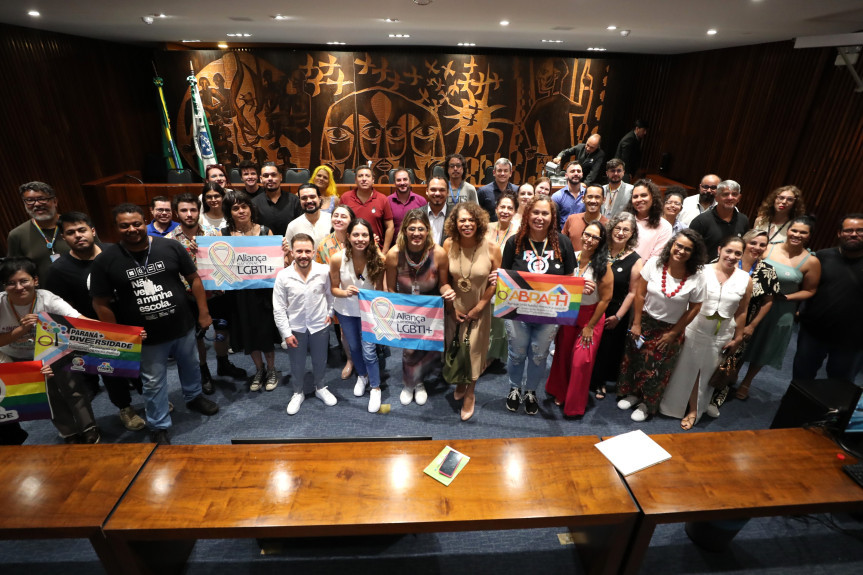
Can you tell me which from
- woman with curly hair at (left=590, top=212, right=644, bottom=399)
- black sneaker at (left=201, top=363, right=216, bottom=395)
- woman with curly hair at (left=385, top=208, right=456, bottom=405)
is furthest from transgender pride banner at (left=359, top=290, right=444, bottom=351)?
black sneaker at (left=201, top=363, right=216, bottom=395)

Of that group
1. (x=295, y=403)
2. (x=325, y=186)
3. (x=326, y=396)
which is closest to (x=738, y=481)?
(x=326, y=396)

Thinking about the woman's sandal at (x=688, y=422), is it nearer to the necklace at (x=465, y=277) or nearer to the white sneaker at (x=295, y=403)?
the necklace at (x=465, y=277)

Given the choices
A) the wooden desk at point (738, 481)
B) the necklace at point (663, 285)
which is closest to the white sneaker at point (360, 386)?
the wooden desk at point (738, 481)

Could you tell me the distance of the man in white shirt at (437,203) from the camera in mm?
4035

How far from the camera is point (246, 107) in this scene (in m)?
8.68

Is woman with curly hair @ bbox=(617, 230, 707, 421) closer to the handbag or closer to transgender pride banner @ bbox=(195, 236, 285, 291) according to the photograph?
the handbag

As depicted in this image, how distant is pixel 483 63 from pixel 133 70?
7.08 m

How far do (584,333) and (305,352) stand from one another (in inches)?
89.2

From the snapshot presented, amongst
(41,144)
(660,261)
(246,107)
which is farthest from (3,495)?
(246,107)

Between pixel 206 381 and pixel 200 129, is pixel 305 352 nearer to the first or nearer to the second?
pixel 206 381

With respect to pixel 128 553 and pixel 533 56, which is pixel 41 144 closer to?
pixel 128 553

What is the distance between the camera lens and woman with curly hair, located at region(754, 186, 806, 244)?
3.71 m

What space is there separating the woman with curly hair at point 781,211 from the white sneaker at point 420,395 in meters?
3.29

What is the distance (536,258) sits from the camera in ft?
10.3
